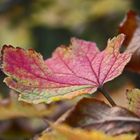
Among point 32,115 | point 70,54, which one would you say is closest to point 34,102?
point 32,115

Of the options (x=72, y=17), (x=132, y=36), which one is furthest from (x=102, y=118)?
(x=72, y=17)

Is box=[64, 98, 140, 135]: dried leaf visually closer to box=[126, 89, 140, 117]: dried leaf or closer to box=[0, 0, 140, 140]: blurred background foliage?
box=[126, 89, 140, 117]: dried leaf

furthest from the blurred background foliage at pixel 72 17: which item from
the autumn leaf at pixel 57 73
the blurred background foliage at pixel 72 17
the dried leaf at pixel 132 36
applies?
the autumn leaf at pixel 57 73

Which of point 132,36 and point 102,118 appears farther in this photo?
point 132,36

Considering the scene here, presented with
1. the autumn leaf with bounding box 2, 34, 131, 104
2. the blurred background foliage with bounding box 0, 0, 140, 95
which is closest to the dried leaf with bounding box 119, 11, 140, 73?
the autumn leaf with bounding box 2, 34, 131, 104

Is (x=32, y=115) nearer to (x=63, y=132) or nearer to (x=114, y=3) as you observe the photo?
(x=63, y=132)

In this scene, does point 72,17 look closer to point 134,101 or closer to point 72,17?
point 72,17
